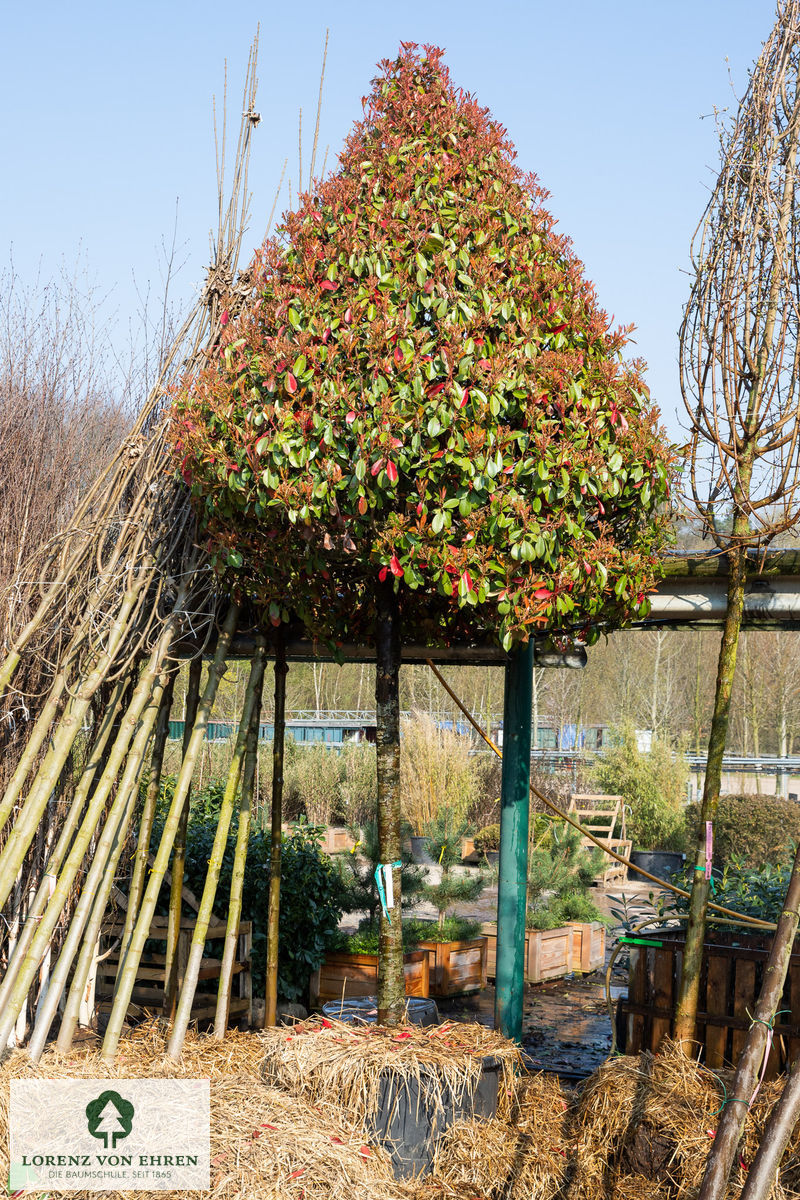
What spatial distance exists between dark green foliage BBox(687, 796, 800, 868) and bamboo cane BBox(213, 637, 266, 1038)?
7.57 metres

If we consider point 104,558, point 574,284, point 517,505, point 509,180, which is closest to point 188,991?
point 104,558

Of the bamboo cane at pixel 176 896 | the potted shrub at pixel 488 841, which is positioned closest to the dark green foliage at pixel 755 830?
the potted shrub at pixel 488 841

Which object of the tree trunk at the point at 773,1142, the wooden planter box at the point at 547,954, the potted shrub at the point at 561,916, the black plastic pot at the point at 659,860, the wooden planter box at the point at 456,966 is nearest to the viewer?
the tree trunk at the point at 773,1142

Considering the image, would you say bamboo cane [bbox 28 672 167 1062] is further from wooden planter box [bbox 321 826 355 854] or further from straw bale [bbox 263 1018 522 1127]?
wooden planter box [bbox 321 826 355 854]

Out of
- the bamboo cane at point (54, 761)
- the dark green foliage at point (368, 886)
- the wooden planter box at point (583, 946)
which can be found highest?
the bamboo cane at point (54, 761)

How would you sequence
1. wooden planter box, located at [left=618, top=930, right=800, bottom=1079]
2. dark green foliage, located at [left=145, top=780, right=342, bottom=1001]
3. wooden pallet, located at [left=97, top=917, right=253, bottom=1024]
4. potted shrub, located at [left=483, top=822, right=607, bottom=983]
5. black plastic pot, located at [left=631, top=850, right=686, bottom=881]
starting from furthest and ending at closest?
1. black plastic pot, located at [left=631, top=850, right=686, bottom=881]
2. potted shrub, located at [left=483, top=822, right=607, bottom=983]
3. dark green foliage, located at [left=145, top=780, right=342, bottom=1001]
4. wooden pallet, located at [left=97, top=917, right=253, bottom=1024]
5. wooden planter box, located at [left=618, top=930, right=800, bottom=1079]

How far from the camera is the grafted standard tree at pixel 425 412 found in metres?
3.18

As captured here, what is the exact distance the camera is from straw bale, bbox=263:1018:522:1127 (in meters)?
3.38

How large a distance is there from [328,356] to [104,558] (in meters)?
1.85

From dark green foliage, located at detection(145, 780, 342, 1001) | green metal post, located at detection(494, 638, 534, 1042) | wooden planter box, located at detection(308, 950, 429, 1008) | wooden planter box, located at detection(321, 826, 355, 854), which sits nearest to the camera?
green metal post, located at detection(494, 638, 534, 1042)

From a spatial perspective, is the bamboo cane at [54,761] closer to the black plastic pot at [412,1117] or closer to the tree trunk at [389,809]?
the tree trunk at [389,809]

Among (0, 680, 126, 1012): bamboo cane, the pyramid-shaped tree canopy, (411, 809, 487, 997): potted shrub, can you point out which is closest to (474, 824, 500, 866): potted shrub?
(411, 809, 487, 997): potted shrub

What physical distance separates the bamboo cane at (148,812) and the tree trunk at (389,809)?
44.4 inches

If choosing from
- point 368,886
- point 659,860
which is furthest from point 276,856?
point 659,860
